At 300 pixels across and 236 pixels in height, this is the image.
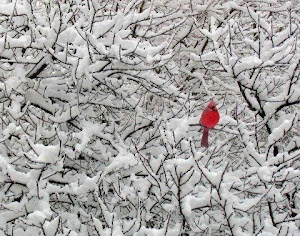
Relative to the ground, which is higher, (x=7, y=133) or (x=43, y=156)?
(x=7, y=133)

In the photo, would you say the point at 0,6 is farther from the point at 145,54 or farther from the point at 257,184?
the point at 257,184

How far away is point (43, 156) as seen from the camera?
3.02 metres

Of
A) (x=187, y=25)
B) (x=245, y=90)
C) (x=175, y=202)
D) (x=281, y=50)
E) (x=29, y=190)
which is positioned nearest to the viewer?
(x=175, y=202)

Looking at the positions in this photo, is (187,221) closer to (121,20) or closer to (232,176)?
(232,176)

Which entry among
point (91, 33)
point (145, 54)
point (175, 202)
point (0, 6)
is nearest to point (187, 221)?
point (175, 202)

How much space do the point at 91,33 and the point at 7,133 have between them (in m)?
1.10

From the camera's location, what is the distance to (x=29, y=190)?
3.33 metres

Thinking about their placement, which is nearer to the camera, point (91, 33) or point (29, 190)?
point (29, 190)

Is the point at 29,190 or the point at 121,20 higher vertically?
the point at 121,20

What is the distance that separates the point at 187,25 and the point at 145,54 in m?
3.62

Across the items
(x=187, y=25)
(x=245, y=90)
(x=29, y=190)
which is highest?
(x=187, y=25)

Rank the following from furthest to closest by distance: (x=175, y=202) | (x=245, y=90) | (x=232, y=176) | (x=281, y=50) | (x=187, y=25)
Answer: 1. (x=187, y=25)
2. (x=245, y=90)
3. (x=281, y=50)
4. (x=232, y=176)
5. (x=175, y=202)

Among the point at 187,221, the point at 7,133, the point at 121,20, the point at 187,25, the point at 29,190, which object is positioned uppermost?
the point at 187,25

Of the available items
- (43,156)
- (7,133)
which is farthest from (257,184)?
(7,133)
